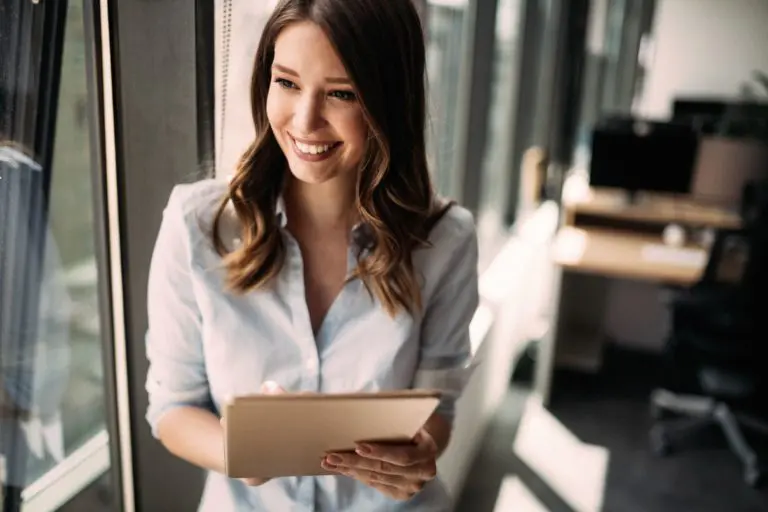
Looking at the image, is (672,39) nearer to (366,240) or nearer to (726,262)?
(726,262)

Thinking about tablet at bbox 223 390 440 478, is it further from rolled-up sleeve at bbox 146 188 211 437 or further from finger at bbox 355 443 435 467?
rolled-up sleeve at bbox 146 188 211 437

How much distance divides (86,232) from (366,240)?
390 millimetres

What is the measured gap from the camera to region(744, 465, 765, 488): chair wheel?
8.25 ft

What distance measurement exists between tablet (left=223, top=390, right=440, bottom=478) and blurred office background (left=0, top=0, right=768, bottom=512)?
1.05 feet

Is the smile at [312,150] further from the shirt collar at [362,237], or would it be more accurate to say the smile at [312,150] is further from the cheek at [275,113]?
the shirt collar at [362,237]

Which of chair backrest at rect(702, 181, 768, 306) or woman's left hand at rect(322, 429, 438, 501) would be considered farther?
chair backrest at rect(702, 181, 768, 306)

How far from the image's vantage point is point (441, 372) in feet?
3.27

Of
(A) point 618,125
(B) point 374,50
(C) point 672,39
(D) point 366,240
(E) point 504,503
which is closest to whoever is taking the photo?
(B) point 374,50

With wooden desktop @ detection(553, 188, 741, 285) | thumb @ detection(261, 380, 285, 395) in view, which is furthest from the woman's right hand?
wooden desktop @ detection(553, 188, 741, 285)

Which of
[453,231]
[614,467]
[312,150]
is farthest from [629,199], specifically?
[312,150]

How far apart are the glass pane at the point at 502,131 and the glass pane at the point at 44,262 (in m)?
2.04

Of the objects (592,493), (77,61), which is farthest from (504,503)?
(77,61)

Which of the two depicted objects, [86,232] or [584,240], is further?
[584,240]

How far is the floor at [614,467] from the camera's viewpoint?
2363 mm
